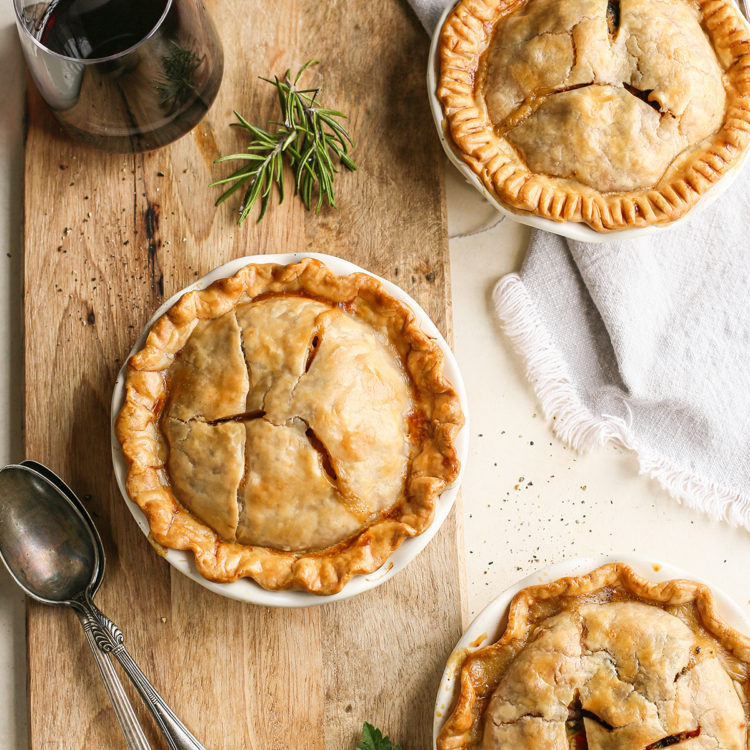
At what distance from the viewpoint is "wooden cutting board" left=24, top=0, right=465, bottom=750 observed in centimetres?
219

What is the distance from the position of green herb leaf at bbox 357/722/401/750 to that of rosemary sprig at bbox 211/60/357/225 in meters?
1.38

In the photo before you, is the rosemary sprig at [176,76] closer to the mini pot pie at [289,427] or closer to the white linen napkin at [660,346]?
the mini pot pie at [289,427]

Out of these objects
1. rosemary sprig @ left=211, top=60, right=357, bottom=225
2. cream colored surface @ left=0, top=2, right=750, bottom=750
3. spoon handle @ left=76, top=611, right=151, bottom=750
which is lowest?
spoon handle @ left=76, top=611, right=151, bottom=750

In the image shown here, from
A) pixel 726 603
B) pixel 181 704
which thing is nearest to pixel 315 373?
pixel 181 704

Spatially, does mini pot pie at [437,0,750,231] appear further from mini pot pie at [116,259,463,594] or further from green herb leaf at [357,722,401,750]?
green herb leaf at [357,722,401,750]

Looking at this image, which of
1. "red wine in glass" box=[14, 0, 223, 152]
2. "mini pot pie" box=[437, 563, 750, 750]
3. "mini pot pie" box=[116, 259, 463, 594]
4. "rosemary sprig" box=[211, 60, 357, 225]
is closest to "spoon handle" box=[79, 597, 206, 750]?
"mini pot pie" box=[116, 259, 463, 594]

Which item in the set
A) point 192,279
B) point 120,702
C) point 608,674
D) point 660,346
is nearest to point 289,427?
point 192,279

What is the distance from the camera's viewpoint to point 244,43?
233 centimetres

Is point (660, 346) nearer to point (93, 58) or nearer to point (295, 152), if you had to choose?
point (295, 152)

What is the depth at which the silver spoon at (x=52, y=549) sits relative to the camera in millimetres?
2131

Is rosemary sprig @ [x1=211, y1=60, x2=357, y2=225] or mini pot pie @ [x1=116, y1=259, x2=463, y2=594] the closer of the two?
mini pot pie @ [x1=116, y1=259, x2=463, y2=594]

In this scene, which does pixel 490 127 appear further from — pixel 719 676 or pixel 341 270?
pixel 719 676

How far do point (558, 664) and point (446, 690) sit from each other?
29cm

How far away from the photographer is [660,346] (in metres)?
2.36
